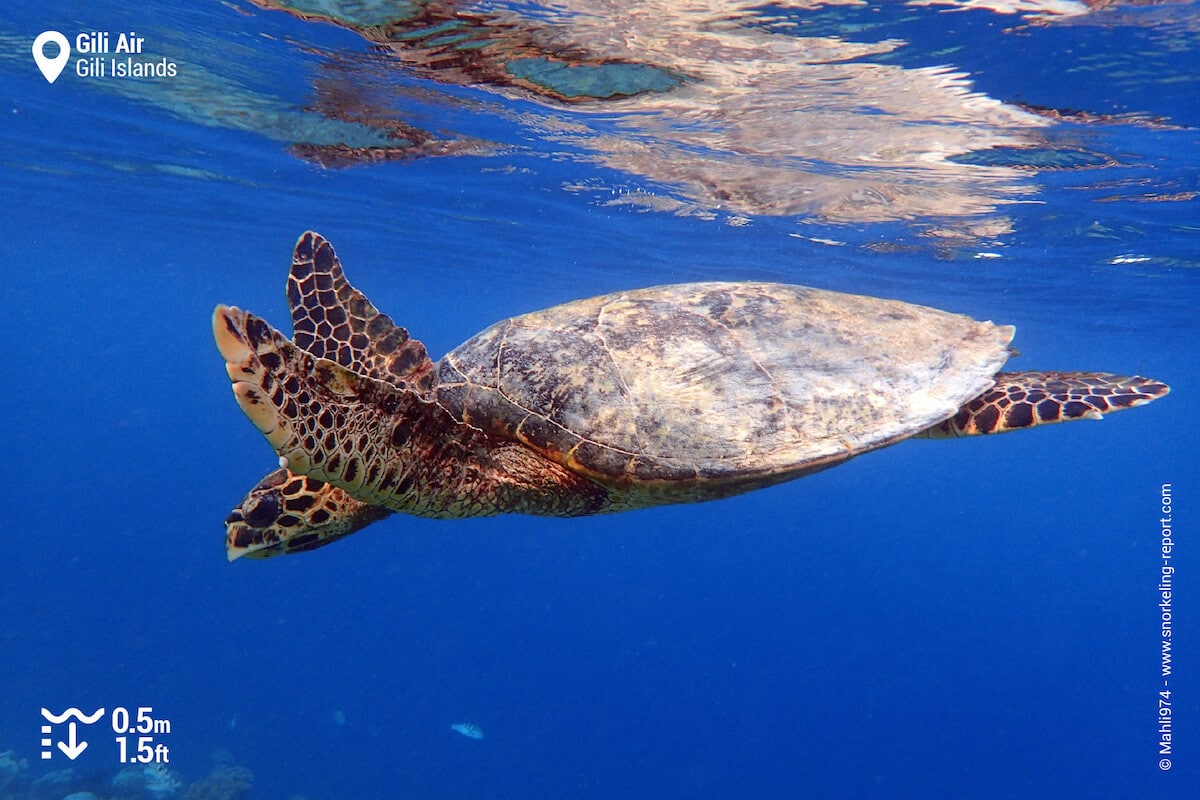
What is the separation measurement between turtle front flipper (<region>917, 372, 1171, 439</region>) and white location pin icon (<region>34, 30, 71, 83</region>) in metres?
12.7

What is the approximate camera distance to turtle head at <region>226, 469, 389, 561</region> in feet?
14.9

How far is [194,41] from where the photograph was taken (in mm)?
9406

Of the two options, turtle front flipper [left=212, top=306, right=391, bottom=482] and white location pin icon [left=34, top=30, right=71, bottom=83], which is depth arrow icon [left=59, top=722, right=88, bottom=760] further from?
turtle front flipper [left=212, top=306, right=391, bottom=482]

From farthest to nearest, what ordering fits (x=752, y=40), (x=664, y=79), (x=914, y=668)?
(x=914, y=668)
(x=664, y=79)
(x=752, y=40)

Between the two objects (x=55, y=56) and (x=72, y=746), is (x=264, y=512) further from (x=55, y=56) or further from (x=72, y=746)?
(x=72, y=746)

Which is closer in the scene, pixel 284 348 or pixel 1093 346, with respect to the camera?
pixel 284 348

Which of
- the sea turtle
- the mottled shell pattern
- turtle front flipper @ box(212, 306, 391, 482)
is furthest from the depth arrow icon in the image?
turtle front flipper @ box(212, 306, 391, 482)

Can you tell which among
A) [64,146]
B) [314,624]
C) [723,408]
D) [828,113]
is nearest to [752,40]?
[828,113]

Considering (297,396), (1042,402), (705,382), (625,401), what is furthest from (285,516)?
(1042,402)

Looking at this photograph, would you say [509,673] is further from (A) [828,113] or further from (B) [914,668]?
(A) [828,113]

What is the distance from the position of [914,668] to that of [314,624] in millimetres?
42317

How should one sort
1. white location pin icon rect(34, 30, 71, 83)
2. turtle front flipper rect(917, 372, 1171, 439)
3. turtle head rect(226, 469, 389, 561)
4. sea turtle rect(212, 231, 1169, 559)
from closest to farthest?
sea turtle rect(212, 231, 1169, 559), turtle head rect(226, 469, 389, 561), turtle front flipper rect(917, 372, 1171, 439), white location pin icon rect(34, 30, 71, 83)

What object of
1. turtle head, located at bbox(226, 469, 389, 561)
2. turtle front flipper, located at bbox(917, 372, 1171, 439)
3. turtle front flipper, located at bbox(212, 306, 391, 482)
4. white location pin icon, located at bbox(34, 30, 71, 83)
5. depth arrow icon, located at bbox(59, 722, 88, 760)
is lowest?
depth arrow icon, located at bbox(59, 722, 88, 760)

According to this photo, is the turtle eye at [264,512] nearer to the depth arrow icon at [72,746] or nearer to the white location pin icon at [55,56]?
the white location pin icon at [55,56]
